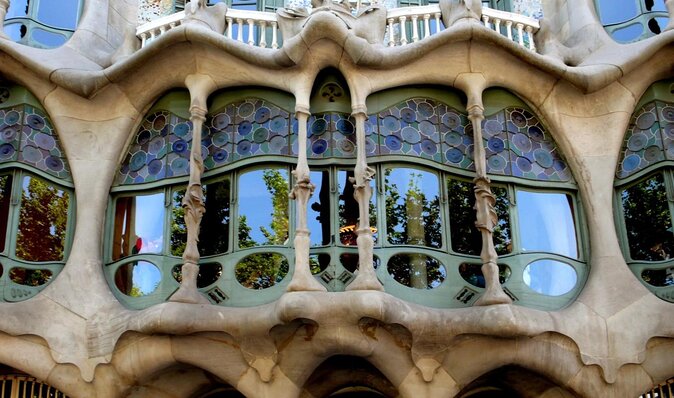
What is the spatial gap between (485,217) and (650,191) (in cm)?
250

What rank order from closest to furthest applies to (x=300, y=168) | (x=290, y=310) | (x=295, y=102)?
1. (x=290, y=310)
2. (x=300, y=168)
3. (x=295, y=102)

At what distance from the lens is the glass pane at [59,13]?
43.0ft

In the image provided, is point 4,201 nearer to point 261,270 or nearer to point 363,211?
point 261,270

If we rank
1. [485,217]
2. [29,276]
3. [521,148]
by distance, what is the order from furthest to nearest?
[521,148] → [29,276] → [485,217]

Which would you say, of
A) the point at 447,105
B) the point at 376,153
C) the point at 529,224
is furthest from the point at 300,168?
the point at 529,224

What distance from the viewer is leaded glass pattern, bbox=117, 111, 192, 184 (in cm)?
1212

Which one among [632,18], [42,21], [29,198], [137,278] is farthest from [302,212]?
[632,18]

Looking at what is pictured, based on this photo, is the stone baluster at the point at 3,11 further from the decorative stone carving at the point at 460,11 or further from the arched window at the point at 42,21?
the decorative stone carving at the point at 460,11

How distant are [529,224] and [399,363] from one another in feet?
8.45

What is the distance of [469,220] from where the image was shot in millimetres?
11703

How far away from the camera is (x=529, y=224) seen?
1186cm

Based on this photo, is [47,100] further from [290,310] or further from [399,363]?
[399,363]

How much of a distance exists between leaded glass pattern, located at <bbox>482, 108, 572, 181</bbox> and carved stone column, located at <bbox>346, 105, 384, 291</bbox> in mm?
1761

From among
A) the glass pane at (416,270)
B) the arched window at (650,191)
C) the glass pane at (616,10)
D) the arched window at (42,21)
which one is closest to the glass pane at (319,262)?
the glass pane at (416,270)
